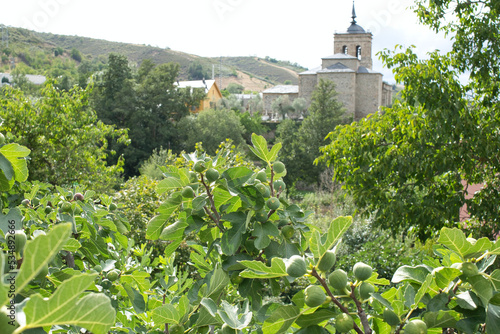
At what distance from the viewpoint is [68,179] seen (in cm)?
816

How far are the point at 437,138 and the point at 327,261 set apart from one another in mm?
4744

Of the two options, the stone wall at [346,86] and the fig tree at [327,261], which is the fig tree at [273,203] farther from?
the stone wall at [346,86]

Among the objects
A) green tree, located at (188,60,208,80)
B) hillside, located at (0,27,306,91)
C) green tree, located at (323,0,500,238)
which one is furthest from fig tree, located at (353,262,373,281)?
green tree, located at (188,60,208,80)

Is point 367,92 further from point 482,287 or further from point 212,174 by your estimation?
point 482,287

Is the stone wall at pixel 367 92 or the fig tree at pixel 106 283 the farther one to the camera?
the stone wall at pixel 367 92

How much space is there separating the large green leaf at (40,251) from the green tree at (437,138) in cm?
489

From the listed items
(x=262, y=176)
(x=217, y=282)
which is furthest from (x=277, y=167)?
(x=217, y=282)

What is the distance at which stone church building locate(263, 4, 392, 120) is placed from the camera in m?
41.4

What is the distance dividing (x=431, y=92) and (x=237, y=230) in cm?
447

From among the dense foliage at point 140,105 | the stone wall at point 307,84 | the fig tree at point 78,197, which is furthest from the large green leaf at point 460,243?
the stone wall at point 307,84

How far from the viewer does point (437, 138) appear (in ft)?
16.4

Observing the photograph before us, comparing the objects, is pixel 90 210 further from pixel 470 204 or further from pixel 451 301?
pixel 470 204

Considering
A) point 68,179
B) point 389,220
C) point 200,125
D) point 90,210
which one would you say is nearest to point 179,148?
point 200,125

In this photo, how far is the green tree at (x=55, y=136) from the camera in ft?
26.3
